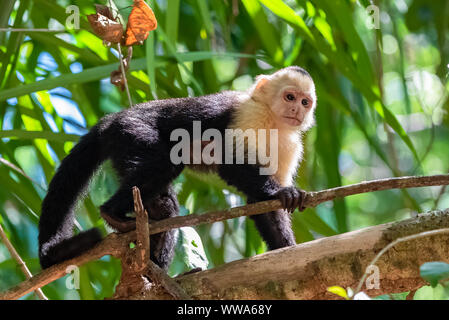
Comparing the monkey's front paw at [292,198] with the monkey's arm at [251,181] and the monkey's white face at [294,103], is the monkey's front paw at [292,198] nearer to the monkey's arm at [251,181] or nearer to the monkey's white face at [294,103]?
the monkey's arm at [251,181]

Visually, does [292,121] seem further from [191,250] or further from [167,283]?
[167,283]

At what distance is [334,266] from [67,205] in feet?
4.11

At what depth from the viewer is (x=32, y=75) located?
11.4ft

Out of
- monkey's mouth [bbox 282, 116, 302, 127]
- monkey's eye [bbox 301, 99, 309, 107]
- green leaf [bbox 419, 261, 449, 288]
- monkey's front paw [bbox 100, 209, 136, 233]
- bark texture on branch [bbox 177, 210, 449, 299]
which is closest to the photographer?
green leaf [bbox 419, 261, 449, 288]

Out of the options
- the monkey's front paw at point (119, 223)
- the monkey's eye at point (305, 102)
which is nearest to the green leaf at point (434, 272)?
the monkey's front paw at point (119, 223)

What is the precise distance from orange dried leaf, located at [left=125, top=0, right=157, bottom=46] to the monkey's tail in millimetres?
617

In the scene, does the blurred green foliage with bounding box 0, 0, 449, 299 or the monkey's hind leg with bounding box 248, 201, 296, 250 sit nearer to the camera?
the blurred green foliage with bounding box 0, 0, 449, 299

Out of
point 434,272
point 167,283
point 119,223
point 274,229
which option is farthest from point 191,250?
point 434,272

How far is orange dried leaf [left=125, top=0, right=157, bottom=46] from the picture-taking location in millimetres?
2416

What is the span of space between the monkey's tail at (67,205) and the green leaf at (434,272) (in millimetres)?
1381

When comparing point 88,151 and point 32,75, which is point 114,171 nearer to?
point 88,151

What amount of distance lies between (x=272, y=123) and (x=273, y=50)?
0.39 meters

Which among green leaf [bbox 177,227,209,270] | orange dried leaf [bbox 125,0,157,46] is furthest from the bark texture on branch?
orange dried leaf [bbox 125,0,157,46]

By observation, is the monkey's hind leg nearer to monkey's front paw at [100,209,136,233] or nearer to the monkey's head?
the monkey's head
